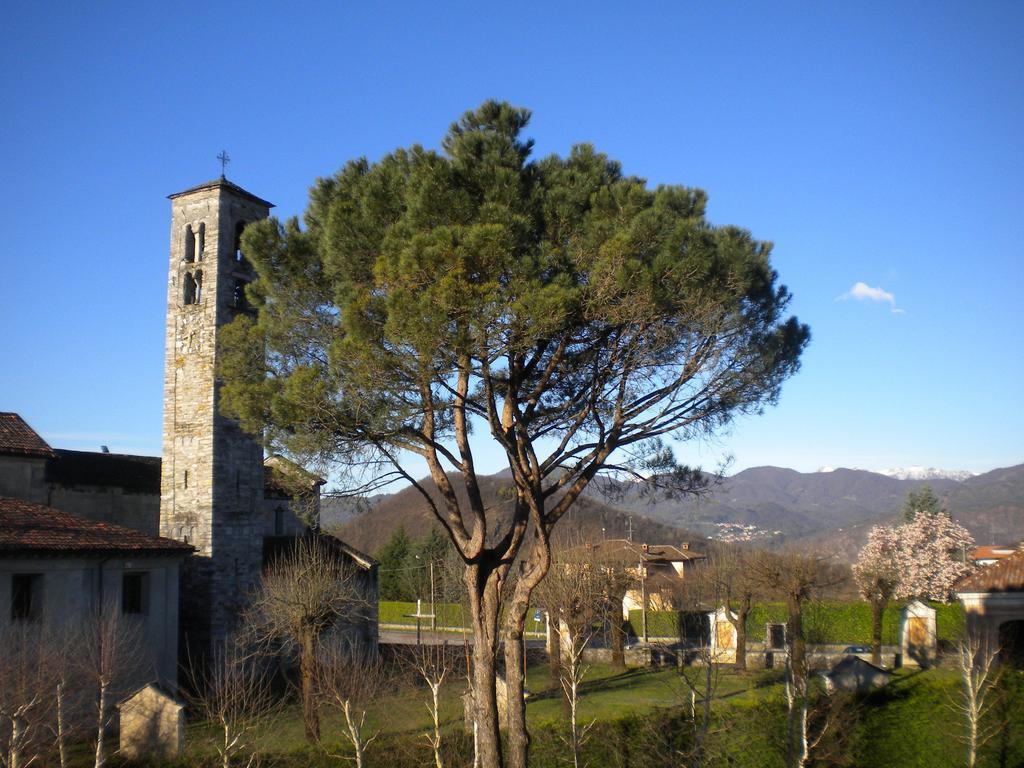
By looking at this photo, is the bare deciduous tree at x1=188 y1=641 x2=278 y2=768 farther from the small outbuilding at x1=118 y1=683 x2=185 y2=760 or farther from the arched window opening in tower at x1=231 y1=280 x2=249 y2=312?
the arched window opening in tower at x1=231 y1=280 x2=249 y2=312

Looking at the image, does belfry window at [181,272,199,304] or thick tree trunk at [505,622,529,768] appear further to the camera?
belfry window at [181,272,199,304]

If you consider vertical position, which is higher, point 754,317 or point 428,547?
point 754,317

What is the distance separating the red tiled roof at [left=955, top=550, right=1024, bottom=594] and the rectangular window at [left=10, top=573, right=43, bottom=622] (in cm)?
2564

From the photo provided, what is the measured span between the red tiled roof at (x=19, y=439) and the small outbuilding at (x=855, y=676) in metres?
22.6

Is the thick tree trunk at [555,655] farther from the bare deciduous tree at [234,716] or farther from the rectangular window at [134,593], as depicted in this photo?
the rectangular window at [134,593]

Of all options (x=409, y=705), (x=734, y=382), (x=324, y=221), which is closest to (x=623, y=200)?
(x=734, y=382)

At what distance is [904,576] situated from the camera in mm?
54188

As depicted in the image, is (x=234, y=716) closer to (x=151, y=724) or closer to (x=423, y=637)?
(x=151, y=724)

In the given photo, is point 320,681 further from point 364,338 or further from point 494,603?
point 364,338

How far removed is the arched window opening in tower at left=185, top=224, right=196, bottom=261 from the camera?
92.4 feet

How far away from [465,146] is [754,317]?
20.4 ft

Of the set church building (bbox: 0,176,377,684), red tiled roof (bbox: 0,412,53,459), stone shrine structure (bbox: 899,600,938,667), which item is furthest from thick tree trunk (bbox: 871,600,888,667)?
red tiled roof (bbox: 0,412,53,459)

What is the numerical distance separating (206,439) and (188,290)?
15.9 ft

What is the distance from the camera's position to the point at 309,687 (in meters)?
19.6
